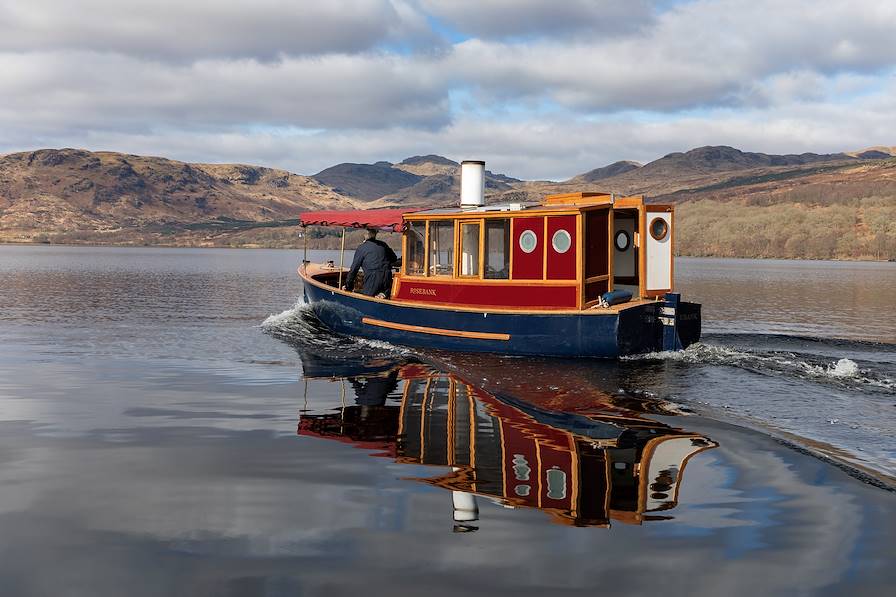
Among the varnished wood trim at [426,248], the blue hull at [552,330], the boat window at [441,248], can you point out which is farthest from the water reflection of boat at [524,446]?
the varnished wood trim at [426,248]

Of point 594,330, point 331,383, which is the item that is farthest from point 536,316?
point 331,383

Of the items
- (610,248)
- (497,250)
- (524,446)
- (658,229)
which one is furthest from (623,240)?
(524,446)

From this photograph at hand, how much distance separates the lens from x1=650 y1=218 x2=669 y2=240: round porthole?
18.3 metres

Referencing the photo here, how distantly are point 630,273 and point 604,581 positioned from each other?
45.8ft

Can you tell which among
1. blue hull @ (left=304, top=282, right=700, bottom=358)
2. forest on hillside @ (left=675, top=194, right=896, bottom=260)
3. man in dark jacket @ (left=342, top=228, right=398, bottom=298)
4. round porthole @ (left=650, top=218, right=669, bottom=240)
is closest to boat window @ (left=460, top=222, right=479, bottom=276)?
blue hull @ (left=304, top=282, right=700, bottom=358)

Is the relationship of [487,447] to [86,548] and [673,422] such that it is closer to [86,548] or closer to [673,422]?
[673,422]

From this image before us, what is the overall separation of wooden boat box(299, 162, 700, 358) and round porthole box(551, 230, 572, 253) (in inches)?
0.9

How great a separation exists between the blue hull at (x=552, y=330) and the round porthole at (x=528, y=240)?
154 cm

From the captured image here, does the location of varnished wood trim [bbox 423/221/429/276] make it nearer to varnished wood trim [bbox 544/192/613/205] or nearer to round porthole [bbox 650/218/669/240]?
varnished wood trim [bbox 544/192/613/205]

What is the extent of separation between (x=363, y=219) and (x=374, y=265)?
55.2 inches

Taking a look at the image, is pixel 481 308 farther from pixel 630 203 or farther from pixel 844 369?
pixel 844 369

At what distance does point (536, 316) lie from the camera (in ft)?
58.0

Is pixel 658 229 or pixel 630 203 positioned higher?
pixel 630 203

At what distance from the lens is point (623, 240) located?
18.9m
